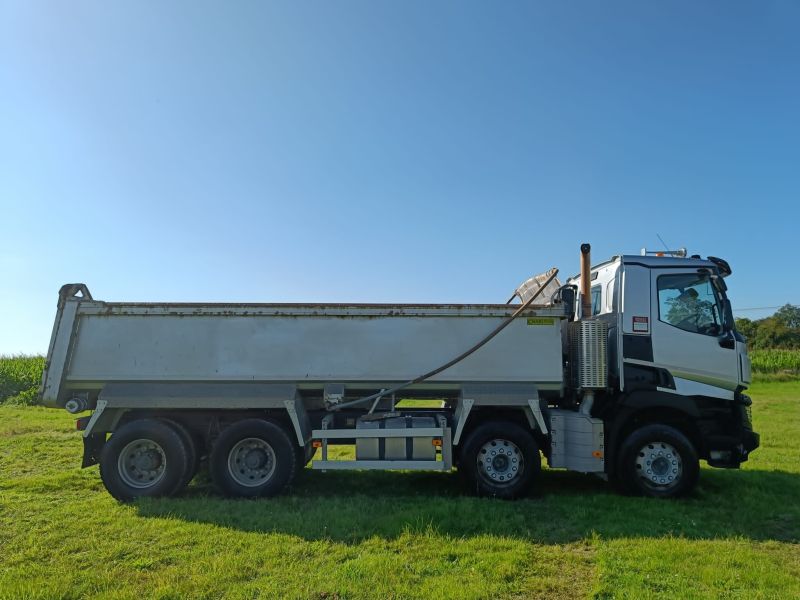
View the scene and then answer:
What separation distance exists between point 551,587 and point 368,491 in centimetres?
352

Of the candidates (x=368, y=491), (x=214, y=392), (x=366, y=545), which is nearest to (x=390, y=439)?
(x=368, y=491)

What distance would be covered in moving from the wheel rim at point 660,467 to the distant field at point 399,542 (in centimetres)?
35

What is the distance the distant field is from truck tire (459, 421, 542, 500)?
11.7 inches

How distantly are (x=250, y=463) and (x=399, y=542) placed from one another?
277cm

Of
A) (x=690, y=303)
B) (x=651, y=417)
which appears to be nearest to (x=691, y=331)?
(x=690, y=303)

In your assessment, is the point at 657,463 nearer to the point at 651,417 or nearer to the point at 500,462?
the point at 651,417

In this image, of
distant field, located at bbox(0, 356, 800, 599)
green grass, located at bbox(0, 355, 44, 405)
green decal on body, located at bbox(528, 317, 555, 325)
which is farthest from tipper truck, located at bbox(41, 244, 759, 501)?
green grass, located at bbox(0, 355, 44, 405)

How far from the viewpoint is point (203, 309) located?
7.21 m

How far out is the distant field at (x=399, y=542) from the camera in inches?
169

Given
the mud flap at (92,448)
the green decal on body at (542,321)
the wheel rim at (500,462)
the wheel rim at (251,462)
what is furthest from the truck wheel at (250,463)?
the green decal on body at (542,321)

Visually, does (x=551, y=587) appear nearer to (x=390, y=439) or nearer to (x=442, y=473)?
(x=390, y=439)

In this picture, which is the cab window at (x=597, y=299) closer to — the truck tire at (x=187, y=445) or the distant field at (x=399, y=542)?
the distant field at (x=399, y=542)

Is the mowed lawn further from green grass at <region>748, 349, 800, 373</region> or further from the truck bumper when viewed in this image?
green grass at <region>748, 349, 800, 373</region>

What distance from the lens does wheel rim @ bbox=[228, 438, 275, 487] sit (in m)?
7.05
